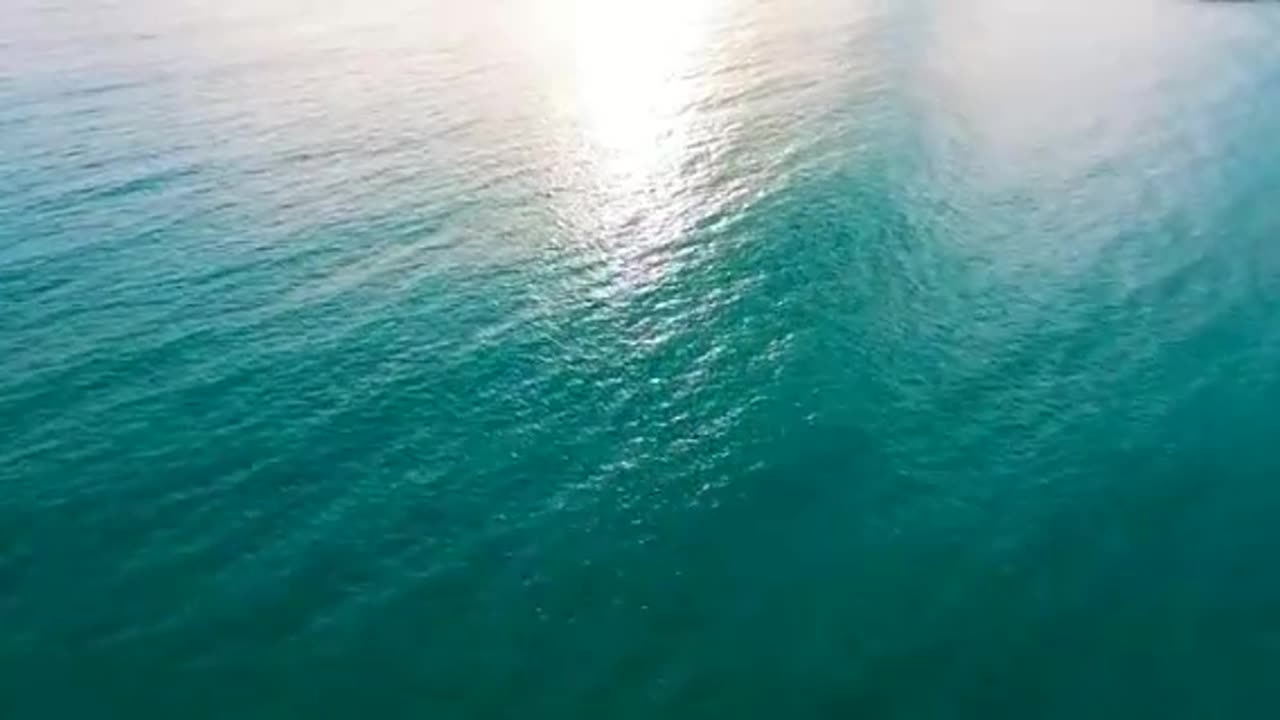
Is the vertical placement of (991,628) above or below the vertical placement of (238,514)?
below

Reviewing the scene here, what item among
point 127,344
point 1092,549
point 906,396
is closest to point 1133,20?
point 906,396

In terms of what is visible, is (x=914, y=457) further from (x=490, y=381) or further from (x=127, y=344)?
(x=127, y=344)

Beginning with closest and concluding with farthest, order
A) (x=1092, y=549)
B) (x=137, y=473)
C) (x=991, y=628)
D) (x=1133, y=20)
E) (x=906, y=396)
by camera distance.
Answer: (x=991, y=628) → (x=1092, y=549) → (x=137, y=473) → (x=906, y=396) → (x=1133, y=20)

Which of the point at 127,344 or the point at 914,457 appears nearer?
the point at 914,457

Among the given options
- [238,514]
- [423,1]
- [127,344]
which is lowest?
[238,514]

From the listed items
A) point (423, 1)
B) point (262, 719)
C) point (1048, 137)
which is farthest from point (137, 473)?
point (423, 1)

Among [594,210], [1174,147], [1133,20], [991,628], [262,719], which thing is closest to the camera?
[262,719]
